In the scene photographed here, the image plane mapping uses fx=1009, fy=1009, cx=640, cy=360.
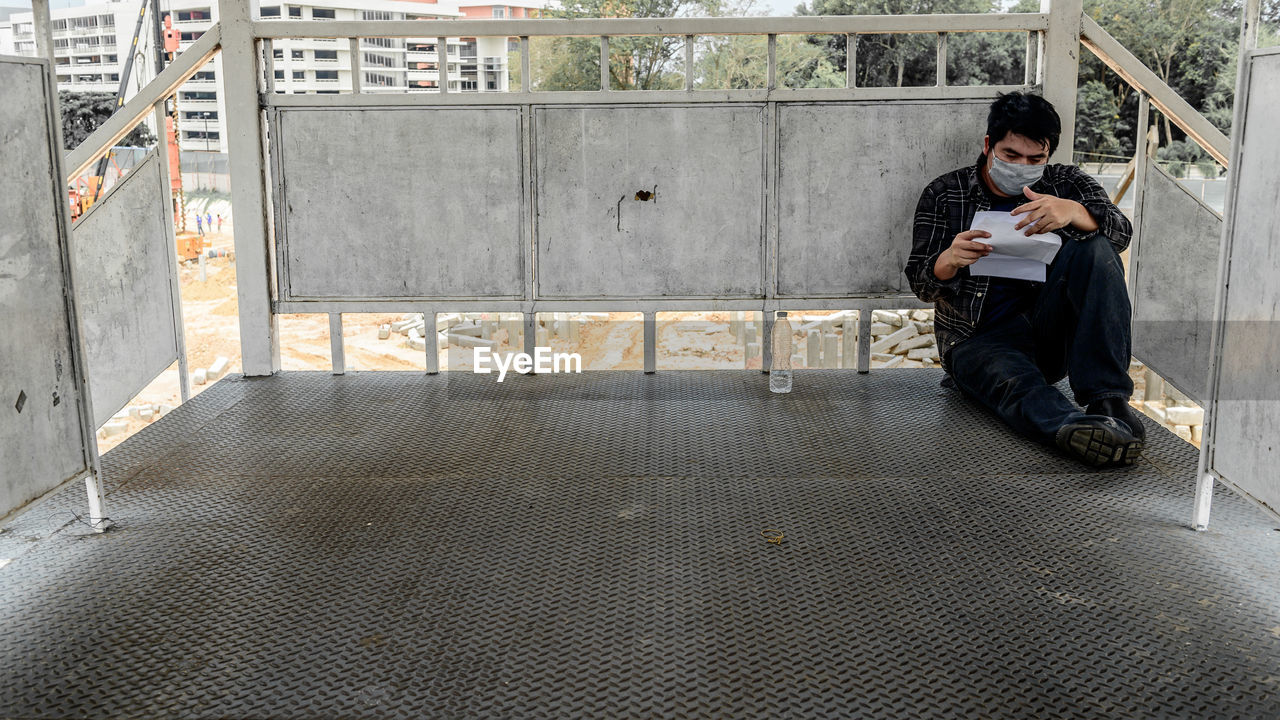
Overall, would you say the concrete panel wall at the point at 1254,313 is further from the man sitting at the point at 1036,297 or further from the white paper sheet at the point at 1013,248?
the white paper sheet at the point at 1013,248

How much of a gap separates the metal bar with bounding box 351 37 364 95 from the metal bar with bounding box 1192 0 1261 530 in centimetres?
319

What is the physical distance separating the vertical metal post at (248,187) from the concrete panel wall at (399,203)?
8 cm

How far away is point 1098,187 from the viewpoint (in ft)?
11.8

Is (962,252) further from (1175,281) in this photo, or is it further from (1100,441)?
(1175,281)

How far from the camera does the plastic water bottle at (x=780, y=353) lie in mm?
4238

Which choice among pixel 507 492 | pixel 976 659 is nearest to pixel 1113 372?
pixel 976 659

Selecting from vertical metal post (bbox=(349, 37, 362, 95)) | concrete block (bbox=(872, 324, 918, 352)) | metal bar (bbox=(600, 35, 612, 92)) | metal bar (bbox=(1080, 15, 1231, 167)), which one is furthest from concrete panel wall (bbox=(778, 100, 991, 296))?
concrete block (bbox=(872, 324, 918, 352))

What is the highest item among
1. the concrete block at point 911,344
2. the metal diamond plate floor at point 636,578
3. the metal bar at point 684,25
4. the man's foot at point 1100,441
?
the metal bar at point 684,25

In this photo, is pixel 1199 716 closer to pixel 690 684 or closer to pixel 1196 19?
pixel 690 684

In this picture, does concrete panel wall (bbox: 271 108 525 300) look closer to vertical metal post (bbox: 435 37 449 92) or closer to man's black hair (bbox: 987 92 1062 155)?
vertical metal post (bbox: 435 37 449 92)

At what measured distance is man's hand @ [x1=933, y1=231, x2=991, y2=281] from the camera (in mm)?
3453

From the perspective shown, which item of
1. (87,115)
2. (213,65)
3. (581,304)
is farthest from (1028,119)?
(87,115)

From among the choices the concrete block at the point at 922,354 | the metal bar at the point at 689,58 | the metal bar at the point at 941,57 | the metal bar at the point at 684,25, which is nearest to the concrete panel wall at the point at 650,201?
the metal bar at the point at 689,58

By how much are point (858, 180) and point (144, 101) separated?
2.85 metres
